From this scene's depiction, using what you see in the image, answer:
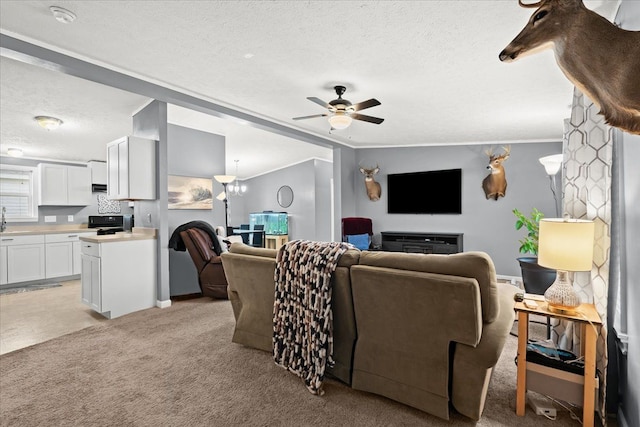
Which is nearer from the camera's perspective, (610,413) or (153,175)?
(610,413)

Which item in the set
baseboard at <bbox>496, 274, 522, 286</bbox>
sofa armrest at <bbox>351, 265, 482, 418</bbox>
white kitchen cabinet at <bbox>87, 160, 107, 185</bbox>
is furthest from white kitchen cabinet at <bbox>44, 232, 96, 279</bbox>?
baseboard at <bbox>496, 274, 522, 286</bbox>

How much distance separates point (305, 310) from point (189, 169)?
3.72 m

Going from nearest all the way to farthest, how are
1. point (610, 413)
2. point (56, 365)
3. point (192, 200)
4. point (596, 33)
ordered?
point (596, 33) < point (610, 413) < point (56, 365) < point (192, 200)

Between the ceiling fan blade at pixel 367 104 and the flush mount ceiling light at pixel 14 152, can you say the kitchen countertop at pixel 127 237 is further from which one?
the flush mount ceiling light at pixel 14 152

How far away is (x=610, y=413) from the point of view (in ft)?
5.96

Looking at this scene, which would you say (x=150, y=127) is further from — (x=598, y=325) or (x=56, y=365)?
(x=598, y=325)

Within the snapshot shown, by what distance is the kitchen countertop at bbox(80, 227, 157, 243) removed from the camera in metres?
3.58

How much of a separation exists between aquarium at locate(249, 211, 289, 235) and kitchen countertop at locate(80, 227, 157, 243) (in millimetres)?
4952

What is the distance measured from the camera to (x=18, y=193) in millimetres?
5887

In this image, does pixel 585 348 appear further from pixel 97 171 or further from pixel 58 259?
pixel 97 171

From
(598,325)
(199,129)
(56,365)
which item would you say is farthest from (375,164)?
(56,365)

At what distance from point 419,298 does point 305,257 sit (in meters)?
0.79

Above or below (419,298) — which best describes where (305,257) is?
above

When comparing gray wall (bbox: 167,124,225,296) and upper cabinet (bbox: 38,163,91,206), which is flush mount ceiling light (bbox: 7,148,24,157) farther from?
gray wall (bbox: 167,124,225,296)
